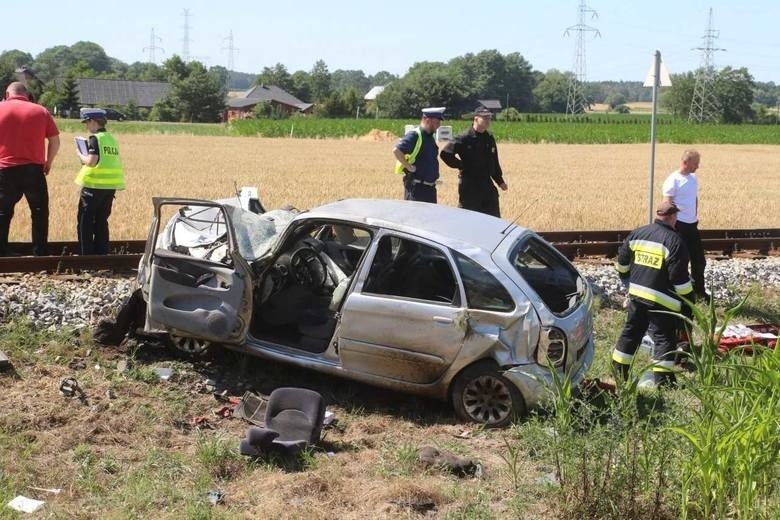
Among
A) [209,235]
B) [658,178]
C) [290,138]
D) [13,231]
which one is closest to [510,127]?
[290,138]

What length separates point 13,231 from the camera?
12812mm

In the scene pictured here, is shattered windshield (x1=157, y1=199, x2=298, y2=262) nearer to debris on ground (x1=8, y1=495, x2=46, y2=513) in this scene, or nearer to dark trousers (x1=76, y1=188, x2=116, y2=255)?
dark trousers (x1=76, y1=188, x2=116, y2=255)

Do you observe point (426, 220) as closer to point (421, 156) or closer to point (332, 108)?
point (421, 156)

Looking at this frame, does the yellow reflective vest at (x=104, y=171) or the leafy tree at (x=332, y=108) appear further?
the leafy tree at (x=332, y=108)

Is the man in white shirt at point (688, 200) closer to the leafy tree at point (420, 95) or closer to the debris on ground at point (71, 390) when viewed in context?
the debris on ground at point (71, 390)

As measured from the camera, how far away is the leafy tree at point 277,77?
5563 inches

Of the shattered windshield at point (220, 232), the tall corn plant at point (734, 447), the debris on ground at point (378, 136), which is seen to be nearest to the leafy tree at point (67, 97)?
the debris on ground at point (378, 136)

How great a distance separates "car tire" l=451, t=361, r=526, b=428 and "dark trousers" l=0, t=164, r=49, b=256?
5579mm

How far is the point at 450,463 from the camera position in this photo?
564cm

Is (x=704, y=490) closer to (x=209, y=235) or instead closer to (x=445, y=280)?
(x=445, y=280)

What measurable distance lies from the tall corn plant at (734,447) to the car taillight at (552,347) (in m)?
1.80

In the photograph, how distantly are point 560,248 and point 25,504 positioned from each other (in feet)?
27.1

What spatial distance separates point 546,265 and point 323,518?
121 inches

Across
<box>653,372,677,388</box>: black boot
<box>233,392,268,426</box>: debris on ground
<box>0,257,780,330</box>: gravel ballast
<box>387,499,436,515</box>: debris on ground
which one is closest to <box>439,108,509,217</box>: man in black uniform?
<box>0,257,780,330</box>: gravel ballast
